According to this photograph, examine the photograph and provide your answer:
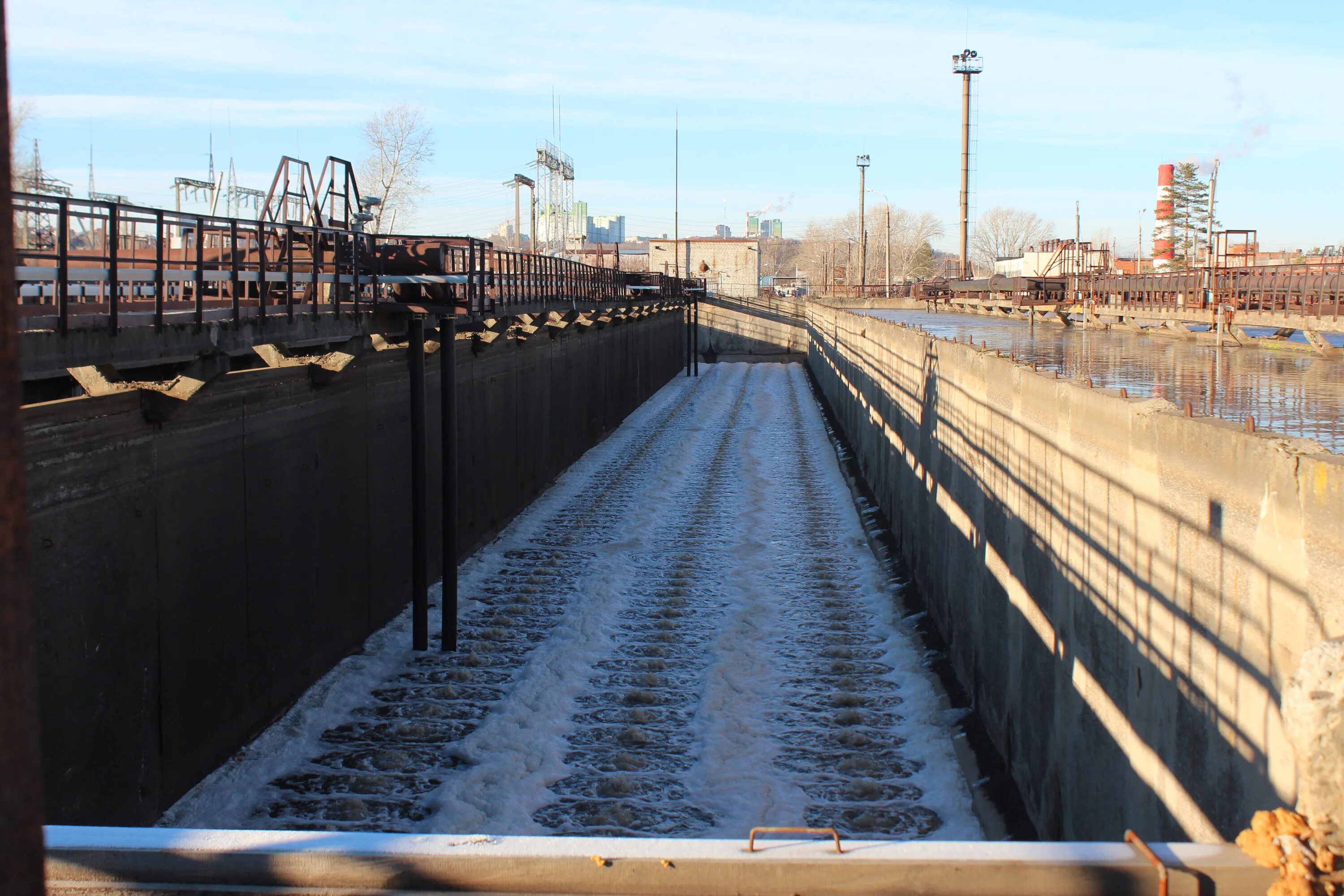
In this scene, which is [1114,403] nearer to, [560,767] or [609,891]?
[609,891]

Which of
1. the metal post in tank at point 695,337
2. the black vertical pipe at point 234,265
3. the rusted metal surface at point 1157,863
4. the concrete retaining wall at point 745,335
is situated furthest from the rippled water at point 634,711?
the concrete retaining wall at point 745,335

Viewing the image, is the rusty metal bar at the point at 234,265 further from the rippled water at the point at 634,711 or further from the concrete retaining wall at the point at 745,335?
the concrete retaining wall at the point at 745,335

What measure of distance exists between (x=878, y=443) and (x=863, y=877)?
56.4 feet

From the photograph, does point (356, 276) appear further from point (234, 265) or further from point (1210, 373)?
point (1210, 373)

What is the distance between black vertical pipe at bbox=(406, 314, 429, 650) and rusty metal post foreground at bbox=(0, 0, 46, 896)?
961 cm

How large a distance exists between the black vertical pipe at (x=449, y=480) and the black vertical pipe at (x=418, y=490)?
0.68 ft

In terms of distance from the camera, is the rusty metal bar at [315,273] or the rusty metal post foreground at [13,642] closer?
the rusty metal post foreground at [13,642]

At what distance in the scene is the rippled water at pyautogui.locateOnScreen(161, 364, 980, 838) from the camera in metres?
8.45

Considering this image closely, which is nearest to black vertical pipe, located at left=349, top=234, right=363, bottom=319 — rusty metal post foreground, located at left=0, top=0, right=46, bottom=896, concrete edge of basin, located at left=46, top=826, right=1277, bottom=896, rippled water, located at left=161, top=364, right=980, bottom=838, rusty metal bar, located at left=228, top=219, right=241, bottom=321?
rusty metal bar, located at left=228, top=219, right=241, bottom=321

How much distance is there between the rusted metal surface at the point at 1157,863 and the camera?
320cm

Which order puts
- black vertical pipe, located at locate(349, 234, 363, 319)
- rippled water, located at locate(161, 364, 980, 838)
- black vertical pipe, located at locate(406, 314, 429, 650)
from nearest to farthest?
rippled water, located at locate(161, 364, 980, 838)
black vertical pipe, located at locate(406, 314, 429, 650)
black vertical pipe, located at locate(349, 234, 363, 319)

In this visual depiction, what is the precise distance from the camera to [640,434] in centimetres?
3112

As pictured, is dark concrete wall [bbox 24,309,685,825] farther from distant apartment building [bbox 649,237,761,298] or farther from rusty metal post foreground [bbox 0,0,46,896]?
distant apartment building [bbox 649,237,761,298]

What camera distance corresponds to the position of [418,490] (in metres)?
12.2
